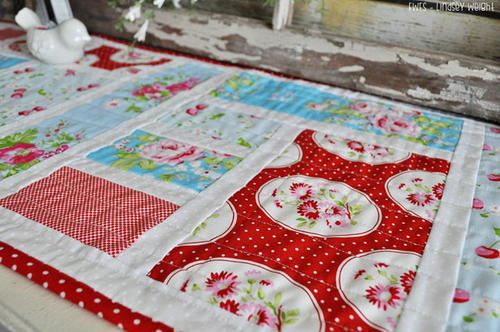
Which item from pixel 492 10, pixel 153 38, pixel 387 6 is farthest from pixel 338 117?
pixel 153 38

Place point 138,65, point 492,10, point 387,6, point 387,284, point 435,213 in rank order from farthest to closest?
1. point 138,65
2. point 387,6
3. point 492,10
4. point 435,213
5. point 387,284

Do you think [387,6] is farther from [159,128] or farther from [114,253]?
[114,253]

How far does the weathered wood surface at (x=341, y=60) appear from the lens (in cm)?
112

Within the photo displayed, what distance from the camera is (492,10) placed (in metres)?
1.12

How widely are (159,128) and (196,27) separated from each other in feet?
1.80

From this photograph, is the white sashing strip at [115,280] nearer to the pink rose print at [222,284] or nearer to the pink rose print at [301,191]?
the pink rose print at [222,284]

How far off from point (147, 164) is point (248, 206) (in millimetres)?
240

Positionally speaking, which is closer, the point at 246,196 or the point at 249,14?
the point at 246,196

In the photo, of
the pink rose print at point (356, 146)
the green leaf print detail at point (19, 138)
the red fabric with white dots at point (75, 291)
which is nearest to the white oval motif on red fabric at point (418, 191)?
the pink rose print at point (356, 146)

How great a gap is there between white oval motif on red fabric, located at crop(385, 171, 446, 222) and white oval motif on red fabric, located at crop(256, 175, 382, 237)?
6 cm

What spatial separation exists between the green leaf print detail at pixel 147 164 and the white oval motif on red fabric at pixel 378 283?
417 millimetres

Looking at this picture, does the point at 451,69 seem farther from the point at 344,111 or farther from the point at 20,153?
the point at 20,153

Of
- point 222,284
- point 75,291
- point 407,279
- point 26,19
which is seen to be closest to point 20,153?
point 75,291

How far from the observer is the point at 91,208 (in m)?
0.72
